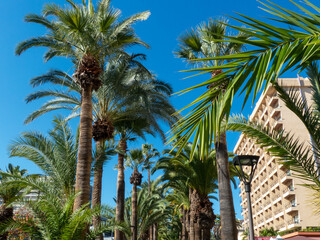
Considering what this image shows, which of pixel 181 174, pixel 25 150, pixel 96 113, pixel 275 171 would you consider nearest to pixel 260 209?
pixel 275 171

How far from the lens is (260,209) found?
64.2 m

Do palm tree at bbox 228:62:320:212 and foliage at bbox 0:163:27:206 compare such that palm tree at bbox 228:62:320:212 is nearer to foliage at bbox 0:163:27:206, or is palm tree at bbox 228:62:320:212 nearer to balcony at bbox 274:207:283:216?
foliage at bbox 0:163:27:206

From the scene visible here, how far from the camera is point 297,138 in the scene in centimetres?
677

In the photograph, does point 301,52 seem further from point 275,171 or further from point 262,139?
point 275,171

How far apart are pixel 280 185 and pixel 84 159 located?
154 feet

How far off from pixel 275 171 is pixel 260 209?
46.1ft

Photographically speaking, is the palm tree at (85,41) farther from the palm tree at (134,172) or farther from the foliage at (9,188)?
the palm tree at (134,172)

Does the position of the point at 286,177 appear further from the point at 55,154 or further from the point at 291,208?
the point at 55,154

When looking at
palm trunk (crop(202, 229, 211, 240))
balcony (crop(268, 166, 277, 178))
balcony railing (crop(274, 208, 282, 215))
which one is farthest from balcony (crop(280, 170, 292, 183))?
palm trunk (crop(202, 229, 211, 240))

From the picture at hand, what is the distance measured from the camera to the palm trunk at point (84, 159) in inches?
396

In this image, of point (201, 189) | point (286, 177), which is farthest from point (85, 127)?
point (286, 177)

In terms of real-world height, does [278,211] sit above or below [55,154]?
above

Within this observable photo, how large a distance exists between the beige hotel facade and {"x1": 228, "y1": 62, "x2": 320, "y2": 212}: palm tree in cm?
3522

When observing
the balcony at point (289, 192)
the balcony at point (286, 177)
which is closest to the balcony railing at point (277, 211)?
the balcony at point (289, 192)
